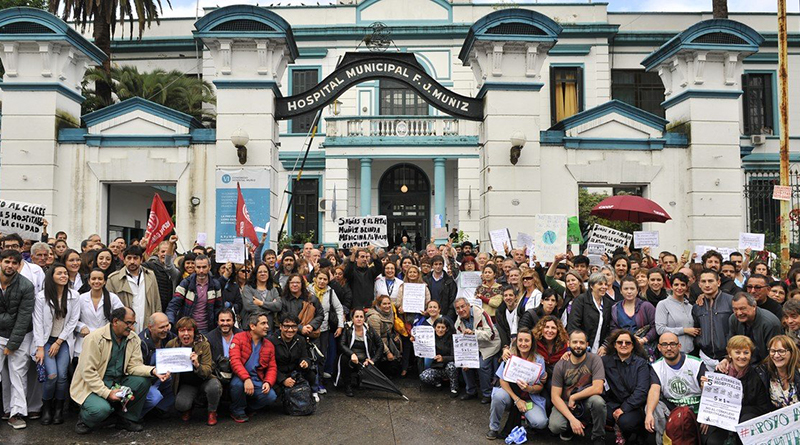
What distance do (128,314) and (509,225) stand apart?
24.9 ft

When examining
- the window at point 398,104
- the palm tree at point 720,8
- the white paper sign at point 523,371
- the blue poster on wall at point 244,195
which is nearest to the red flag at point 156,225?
the blue poster on wall at point 244,195

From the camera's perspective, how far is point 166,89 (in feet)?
77.6

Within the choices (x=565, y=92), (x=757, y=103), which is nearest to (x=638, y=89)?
(x=565, y=92)

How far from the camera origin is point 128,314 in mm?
7000

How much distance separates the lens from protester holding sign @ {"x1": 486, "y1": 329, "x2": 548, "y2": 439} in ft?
23.0

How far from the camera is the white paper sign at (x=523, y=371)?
703 cm

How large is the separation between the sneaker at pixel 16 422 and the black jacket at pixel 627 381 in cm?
654

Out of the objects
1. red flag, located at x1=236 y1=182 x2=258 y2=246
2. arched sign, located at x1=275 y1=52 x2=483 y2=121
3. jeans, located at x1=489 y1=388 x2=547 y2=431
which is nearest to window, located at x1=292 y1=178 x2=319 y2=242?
arched sign, located at x1=275 y1=52 x2=483 y2=121

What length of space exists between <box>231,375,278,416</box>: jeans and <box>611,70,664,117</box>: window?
21519 mm

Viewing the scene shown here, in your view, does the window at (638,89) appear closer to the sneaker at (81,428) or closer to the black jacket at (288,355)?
the black jacket at (288,355)

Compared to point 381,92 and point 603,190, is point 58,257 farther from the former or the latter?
point 603,190

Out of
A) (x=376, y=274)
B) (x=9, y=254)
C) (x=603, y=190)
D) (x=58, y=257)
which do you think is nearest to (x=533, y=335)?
(x=376, y=274)

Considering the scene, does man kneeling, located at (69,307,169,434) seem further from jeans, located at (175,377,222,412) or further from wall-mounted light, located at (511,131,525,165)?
wall-mounted light, located at (511,131,525,165)

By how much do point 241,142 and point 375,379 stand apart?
5.69 metres
